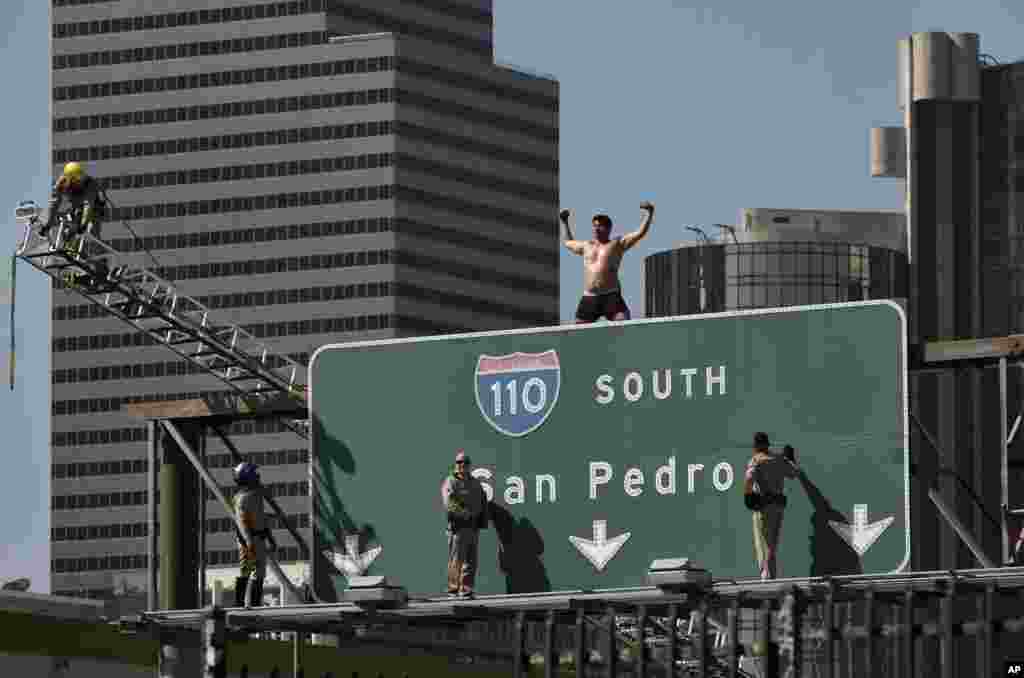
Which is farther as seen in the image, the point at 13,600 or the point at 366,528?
the point at 13,600

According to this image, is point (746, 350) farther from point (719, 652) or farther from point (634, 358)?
point (719, 652)

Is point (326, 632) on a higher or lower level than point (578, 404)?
lower

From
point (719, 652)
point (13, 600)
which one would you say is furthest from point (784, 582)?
point (13, 600)

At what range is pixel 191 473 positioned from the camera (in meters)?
34.0

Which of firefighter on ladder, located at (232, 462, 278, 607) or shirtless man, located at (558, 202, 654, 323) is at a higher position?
shirtless man, located at (558, 202, 654, 323)

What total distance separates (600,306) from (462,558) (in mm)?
3158

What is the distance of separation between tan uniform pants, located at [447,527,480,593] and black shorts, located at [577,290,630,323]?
2690 millimetres

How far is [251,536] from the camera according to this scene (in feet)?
107

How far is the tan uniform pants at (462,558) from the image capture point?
30391 millimetres

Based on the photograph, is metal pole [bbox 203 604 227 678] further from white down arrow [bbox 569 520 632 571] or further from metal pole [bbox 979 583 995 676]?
metal pole [bbox 979 583 995 676]

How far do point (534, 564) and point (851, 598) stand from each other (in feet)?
12.0

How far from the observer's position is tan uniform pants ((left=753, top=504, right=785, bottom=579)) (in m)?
28.8

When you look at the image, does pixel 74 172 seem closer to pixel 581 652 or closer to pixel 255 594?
pixel 255 594

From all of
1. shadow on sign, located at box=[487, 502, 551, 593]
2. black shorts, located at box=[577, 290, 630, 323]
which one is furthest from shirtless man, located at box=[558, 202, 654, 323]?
shadow on sign, located at box=[487, 502, 551, 593]
